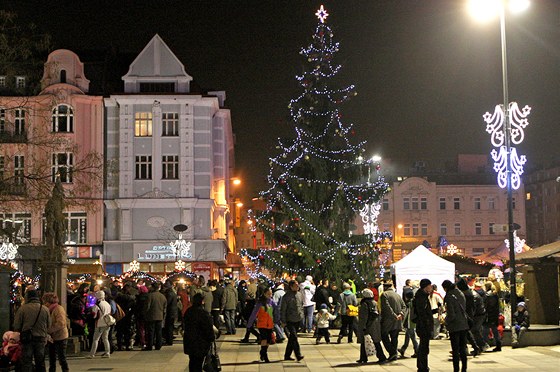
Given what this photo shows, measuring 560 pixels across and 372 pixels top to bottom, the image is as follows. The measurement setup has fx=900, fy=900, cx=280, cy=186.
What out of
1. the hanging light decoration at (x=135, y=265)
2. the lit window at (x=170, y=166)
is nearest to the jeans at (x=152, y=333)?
the hanging light decoration at (x=135, y=265)

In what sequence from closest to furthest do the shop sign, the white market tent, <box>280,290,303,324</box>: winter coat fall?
<box>280,290,303,324</box>: winter coat, the white market tent, the shop sign

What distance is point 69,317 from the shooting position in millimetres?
24156

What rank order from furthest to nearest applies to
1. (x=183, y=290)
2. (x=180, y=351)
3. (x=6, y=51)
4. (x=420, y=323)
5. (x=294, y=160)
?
(x=294, y=160) < (x=183, y=290) < (x=180, y=351) < (x=6, y=51) < (x=420, y=323)

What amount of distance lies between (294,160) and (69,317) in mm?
18186

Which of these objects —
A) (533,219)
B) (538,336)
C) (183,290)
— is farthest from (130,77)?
(533,219)

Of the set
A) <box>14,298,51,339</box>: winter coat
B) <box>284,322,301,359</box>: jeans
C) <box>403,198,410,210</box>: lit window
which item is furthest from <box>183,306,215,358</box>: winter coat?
<box>403,198,410,210</box>: lit window

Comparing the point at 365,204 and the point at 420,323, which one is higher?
the point at 365,204

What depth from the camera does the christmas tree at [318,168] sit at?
40219 mm

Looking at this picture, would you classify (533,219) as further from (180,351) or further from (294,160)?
(180,351)

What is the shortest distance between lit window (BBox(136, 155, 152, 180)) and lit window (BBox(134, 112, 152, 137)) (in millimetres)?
1517

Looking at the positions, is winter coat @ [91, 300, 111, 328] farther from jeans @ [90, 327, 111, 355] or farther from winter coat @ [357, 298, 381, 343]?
winter coat @ [357, 298, 381, 343]

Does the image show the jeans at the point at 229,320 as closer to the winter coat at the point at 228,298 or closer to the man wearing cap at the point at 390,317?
the winter coat at the point at 228,298

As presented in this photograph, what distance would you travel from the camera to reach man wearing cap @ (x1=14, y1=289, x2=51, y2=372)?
16.2 metres

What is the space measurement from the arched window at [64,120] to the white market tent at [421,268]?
109ft
